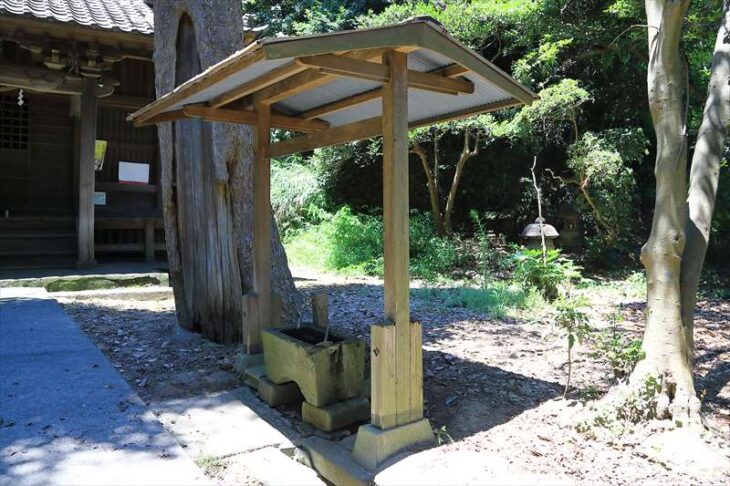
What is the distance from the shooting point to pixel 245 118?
4281 millimetres

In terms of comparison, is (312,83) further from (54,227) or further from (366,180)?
(366,180)

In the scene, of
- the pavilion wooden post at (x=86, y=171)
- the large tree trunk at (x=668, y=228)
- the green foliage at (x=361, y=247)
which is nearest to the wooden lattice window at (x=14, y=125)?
the pavilion wooden post at (x=86, y=171)

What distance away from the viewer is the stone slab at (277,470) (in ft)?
9.87

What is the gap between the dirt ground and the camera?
2.76 meters

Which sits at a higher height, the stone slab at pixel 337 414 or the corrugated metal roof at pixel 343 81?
the corrugated metal roof at pixel 343 81

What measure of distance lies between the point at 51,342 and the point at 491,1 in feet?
31.1

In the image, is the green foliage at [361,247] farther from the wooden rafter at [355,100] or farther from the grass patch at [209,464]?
the grass patch at [209,464]

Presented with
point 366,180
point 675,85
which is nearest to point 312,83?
point 675,85

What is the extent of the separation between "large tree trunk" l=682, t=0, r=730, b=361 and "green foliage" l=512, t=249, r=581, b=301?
3.90m

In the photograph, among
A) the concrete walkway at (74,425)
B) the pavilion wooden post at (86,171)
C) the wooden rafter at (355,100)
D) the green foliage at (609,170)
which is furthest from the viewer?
the green foliage at (609,170)

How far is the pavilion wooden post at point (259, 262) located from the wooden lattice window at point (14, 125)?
800cm

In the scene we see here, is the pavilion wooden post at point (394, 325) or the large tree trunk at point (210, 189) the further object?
the large tree trunk at point (210, 189)

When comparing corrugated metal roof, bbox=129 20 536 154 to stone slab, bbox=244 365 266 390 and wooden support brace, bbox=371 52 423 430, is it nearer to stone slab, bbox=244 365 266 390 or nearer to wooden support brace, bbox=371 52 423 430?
wooden support brace, bbox=371 52 423 430

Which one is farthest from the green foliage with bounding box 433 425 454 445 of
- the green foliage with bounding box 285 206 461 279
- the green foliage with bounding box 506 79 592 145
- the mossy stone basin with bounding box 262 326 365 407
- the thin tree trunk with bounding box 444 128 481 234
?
the thin tree trunk with bounding box 444 128 481 234
